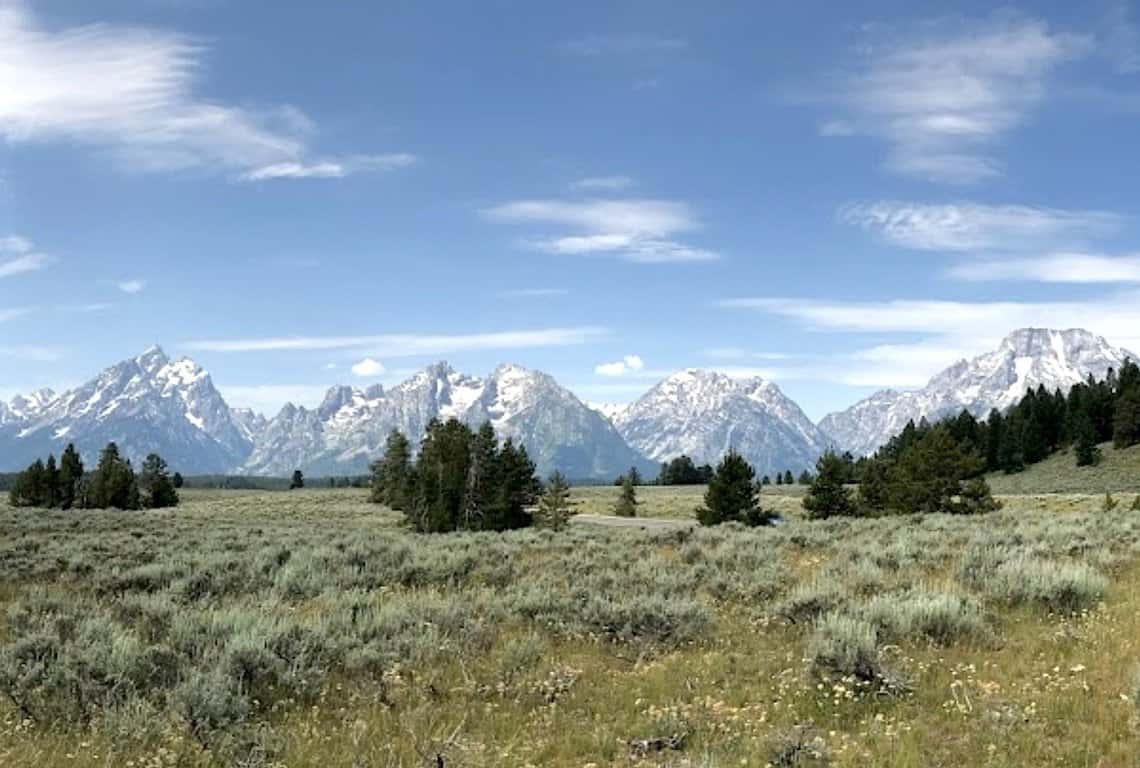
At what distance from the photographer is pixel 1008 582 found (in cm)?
1252

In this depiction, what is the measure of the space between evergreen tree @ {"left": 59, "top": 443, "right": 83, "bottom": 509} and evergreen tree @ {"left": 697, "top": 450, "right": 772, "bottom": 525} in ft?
262

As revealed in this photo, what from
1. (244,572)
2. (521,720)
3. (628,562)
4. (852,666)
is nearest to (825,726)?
(852,666)

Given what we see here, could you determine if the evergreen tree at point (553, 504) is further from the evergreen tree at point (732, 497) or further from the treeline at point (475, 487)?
the evergreen tree at point (732, 497)

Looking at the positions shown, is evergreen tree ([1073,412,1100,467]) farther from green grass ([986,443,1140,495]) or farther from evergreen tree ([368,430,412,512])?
evergreen tree ([368,430,412,512])

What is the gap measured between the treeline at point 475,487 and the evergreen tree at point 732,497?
14.6 metres

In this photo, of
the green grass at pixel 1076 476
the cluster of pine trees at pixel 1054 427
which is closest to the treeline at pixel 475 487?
the green grass at pixel 1076 476

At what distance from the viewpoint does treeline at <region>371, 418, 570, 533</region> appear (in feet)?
203

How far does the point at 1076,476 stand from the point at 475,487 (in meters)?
76.6

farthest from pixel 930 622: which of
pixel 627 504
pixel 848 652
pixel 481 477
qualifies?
pixel 627 504

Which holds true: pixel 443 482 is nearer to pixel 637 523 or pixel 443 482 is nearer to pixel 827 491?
pixel 637 523

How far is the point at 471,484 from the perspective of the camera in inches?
2486

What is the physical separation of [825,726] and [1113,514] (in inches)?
990

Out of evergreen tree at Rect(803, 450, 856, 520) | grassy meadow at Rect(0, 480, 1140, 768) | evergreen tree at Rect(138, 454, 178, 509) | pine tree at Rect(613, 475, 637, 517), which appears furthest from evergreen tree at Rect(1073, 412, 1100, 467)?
evergreen tree at Rect(138, 454, 178, 509)

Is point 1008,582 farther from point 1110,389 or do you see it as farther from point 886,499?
point 1110,389
